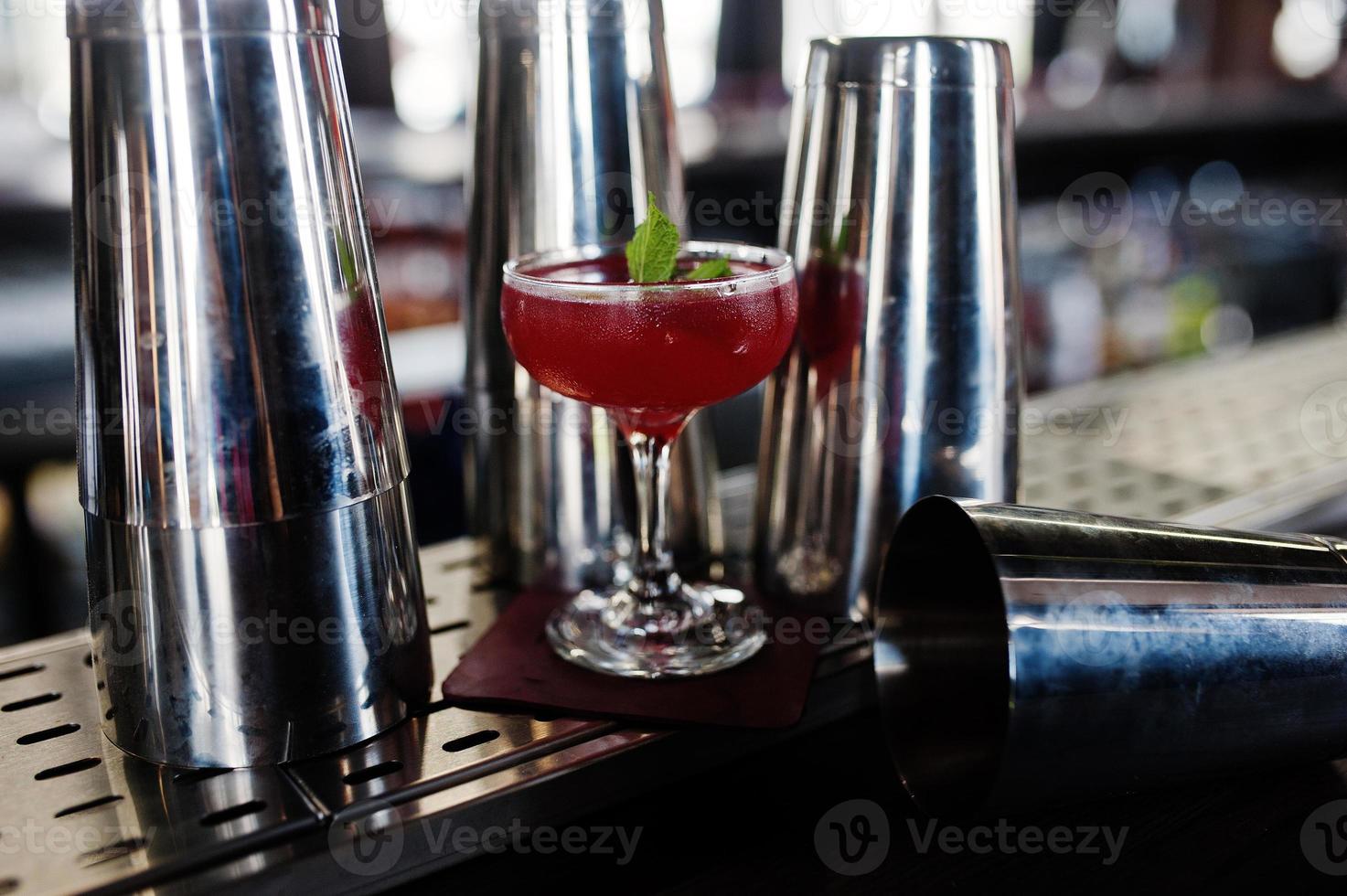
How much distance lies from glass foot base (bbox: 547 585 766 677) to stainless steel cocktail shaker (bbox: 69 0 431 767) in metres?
0.17

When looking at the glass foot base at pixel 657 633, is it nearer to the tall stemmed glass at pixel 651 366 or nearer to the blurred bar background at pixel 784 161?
the tall stemmed glass at pixel 651 366

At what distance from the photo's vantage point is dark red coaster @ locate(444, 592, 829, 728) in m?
0.75

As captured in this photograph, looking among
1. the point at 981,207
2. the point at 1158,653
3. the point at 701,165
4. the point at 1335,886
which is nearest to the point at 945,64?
the point at 981,207

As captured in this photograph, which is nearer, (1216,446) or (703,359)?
(703,359)

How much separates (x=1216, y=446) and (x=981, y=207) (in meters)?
0.61

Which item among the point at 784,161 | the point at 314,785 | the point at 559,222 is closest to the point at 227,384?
the point at 314,785

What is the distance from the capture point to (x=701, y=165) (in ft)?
8.14

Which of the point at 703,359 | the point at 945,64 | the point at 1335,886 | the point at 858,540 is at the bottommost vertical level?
the point at 1335,886

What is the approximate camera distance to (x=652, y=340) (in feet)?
2.44

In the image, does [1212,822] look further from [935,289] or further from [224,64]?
[224,64]

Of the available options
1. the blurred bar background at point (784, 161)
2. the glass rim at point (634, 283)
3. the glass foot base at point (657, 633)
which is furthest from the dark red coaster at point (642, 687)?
the blurred bar background at point (784, 161)

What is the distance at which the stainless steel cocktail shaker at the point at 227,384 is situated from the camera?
61 cm

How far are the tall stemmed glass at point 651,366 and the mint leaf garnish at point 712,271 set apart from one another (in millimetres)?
19

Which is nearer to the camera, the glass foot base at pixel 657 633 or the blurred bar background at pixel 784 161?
the glass foot base at pixel 657 633
